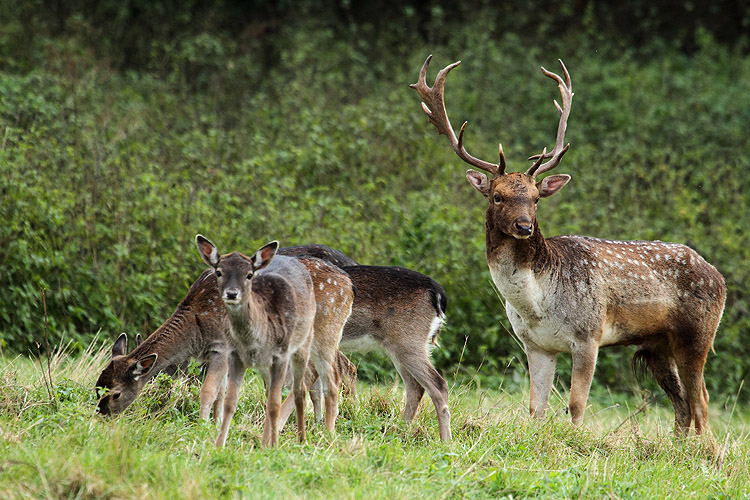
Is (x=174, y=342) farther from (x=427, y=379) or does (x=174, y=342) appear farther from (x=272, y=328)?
(x=427, y=379)

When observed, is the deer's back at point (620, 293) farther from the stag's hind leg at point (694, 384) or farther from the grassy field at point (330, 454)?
the grassy field at point (330, 454)

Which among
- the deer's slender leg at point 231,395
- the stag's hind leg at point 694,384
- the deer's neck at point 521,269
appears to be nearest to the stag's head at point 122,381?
the deer's slender leg at point 231,395

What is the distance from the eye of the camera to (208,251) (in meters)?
6.33

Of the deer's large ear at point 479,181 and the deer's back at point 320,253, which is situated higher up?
the deer's large ear at point 479,181

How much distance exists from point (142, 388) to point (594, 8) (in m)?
16.1

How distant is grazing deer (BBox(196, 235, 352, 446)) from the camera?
243 inches

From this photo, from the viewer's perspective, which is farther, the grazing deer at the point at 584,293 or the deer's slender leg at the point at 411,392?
the grazing deer at the point at 584,293

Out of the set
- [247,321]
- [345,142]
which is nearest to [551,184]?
[247,321]

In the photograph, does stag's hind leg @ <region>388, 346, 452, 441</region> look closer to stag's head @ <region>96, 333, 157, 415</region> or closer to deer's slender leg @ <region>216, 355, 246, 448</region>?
deer's slender leg @ <region>216, 355, 246, 448</region>

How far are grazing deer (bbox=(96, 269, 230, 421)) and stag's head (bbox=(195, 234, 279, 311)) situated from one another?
710mm

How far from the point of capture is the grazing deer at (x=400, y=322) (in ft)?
24.2

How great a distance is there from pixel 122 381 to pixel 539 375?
3.22m

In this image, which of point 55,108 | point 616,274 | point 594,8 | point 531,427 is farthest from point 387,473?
point 594,8

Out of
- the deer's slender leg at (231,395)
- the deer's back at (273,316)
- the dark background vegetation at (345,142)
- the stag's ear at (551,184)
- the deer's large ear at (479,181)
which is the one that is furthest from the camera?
the dark background vegetation at (345,142)
